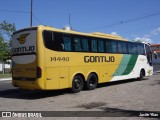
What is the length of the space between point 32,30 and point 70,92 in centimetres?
392

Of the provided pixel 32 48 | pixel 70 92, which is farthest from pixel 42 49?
pixel 70 92

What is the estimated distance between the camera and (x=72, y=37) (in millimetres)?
14250

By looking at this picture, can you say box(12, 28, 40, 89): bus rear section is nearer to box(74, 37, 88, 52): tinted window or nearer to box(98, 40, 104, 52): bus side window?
box(74, 37, 88, 52): tinted window

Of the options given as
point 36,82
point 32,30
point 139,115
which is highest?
point 32,30

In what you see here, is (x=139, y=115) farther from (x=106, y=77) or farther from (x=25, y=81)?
(x=106, y=77)

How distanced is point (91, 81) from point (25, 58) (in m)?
4.39

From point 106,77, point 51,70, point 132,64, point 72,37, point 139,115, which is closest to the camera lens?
point 139,115

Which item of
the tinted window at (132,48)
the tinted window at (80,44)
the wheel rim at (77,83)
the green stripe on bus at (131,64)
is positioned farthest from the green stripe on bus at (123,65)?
the wheel rim at (77,83)

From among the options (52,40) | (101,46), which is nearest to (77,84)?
(52,40)

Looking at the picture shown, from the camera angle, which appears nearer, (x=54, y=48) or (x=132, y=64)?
(x=54, y=48)

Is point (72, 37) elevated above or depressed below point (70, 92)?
above

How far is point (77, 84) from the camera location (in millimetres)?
14469

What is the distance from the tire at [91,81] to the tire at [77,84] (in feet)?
2.00

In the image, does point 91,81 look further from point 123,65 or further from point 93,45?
point 123,65
